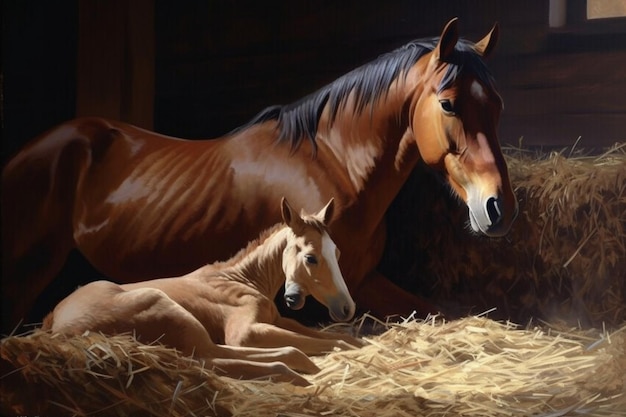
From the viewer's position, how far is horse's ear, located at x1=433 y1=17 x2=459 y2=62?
1890 millimetres

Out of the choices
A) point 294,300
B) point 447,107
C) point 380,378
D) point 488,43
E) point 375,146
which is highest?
point 488,43

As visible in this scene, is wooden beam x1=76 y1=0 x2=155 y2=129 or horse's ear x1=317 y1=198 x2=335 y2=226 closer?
horse's ear x1=317 y1=198 x2=335 y2=226

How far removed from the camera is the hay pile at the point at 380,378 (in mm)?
1783

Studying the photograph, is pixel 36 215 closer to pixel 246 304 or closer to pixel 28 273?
pixel 28 273

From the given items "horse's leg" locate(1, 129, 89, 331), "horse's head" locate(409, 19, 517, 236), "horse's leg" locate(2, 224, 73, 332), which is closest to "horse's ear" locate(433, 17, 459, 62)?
"horse's head" locate(409, 19, 517, 236)

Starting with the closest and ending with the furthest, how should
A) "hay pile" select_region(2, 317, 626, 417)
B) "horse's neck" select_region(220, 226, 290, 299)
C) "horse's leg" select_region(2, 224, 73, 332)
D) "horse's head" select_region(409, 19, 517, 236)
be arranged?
"hay pile" select_region(2, 317, 626, 417), "horse's head" select_region(409, 19, 517, 236), "horse's neck" select_region(220, 226, 290, 299), "horse's leg" select_region(2, 224, 73, 332)

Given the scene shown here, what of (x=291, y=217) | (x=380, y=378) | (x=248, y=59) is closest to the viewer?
(x=380, y=378)

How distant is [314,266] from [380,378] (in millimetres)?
314

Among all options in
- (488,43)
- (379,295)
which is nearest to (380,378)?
(379,295)

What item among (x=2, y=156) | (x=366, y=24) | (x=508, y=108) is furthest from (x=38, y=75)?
(x=508, y=108)

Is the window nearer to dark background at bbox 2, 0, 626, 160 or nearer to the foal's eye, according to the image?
dark background at bbox 2, 0, 626, 160

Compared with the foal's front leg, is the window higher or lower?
higher

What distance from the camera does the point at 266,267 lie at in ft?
6.59

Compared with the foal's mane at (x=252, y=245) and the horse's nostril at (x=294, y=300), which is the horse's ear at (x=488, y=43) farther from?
the horse's nostril at (x=294, y=300)
